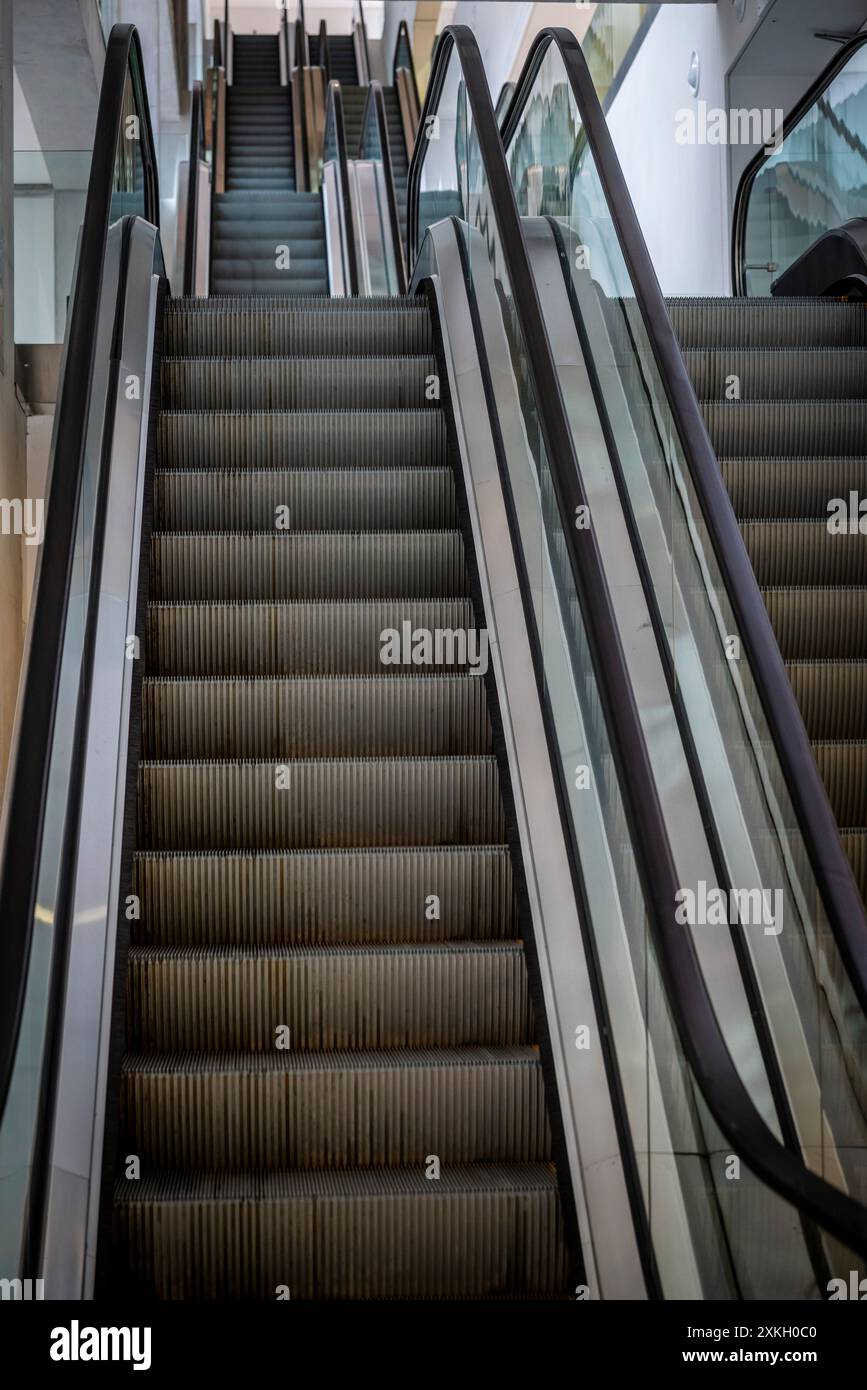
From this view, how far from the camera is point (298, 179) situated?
11.3 metres

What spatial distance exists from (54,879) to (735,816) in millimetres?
1366

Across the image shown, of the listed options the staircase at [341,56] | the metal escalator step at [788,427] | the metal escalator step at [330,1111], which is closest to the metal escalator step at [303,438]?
the metal escalator step at [788,427]

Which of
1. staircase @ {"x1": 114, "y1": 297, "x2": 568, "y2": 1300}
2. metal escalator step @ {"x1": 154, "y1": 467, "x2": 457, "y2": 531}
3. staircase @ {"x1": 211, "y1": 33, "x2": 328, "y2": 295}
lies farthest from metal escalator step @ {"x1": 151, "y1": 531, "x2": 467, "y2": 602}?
staircase @ {"x1": 211, "y1": 33, "x2": 328, "y2": 295}

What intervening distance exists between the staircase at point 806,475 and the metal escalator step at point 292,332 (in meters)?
1.10

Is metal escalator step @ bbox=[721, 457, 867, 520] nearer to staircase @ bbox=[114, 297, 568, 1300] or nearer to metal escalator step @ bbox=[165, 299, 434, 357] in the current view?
staircase @ bbox=[114, 297, 568, 1300]

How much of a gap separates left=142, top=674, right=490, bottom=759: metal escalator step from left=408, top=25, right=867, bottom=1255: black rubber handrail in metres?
0.90

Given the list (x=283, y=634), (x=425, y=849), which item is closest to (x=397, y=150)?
(x=283, y=634)

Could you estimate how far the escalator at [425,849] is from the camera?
94.6 inches

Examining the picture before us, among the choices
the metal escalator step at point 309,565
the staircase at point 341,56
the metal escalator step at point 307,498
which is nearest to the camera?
the metal escalator step at point 309,565

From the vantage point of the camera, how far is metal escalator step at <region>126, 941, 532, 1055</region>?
3107 mm

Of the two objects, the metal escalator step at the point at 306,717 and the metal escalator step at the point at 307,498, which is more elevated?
the metal escalator step at the point at 307,498

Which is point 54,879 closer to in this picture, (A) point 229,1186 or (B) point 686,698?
(A) point 229,1186

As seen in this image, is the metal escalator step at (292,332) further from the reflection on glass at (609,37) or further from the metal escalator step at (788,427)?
the reflection on glass at (609,37)

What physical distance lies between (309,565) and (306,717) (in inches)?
25.8
